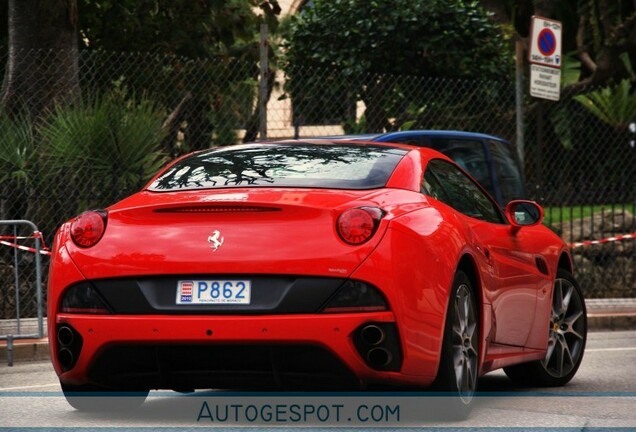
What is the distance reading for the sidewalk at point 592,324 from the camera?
1118cm

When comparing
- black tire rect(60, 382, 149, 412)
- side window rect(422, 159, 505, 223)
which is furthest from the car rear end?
side window rect(422, 159, 505, 223)

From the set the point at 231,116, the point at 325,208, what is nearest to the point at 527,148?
the point at 231,116

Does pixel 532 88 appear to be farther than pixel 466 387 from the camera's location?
Yes

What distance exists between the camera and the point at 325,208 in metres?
6.40

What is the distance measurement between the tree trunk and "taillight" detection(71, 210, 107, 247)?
23.4ft

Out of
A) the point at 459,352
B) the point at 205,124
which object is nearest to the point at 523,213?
the point at 459,352

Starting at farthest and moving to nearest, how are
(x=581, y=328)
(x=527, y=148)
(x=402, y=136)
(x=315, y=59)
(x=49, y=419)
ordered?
1. (x=527, y=148)
2. (x=315, y=59)
3. (x=402, y=136)
4. (x=581, y=328)
5. (x=49, y=419)

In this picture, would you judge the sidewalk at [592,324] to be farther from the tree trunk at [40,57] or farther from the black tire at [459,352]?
the black tire at [459,352]

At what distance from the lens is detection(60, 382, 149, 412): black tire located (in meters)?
7.01

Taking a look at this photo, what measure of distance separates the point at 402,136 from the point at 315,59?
5603mm

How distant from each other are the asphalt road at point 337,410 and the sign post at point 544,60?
637 centimetres

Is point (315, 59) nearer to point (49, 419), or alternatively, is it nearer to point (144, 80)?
point (144, 80)

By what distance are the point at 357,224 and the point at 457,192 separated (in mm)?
1552

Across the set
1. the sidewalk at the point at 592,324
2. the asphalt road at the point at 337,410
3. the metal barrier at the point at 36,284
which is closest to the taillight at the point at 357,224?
the asphalt road at the point at 337,410
